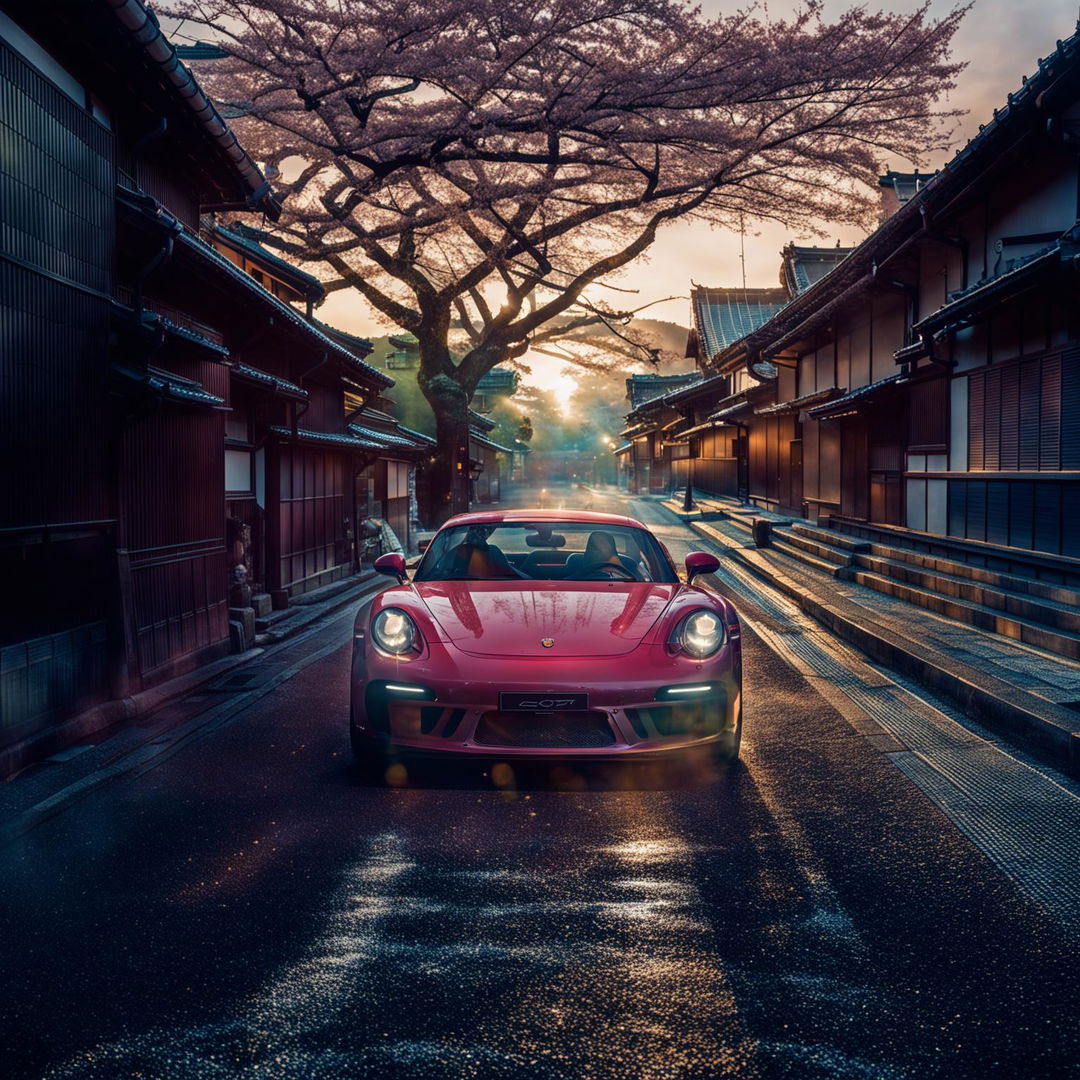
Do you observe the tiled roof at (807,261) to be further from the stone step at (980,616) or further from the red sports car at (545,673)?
the red sports car at (545,673)

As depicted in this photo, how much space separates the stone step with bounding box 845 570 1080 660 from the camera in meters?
7.77

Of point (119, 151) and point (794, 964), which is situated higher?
point (119, 151)

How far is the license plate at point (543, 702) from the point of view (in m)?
4.28

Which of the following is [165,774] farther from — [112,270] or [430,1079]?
[112,270]

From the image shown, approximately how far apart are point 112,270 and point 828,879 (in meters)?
6.75

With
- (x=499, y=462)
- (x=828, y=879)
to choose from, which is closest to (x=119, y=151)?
(x=828, y=879)

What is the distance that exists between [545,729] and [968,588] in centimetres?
752

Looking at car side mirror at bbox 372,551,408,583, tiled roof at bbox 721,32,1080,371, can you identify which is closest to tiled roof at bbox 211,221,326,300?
tiled roof at bbox 721,32,1080,371

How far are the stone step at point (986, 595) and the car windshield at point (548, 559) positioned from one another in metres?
4.34

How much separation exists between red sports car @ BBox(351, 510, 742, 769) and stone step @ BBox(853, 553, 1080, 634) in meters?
4.72

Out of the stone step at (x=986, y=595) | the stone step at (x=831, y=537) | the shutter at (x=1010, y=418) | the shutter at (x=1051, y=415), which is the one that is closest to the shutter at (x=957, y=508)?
the stone step at (x=986, y=595)

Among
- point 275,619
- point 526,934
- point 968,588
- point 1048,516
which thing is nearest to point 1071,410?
point 1048,516

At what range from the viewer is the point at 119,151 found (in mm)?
7699

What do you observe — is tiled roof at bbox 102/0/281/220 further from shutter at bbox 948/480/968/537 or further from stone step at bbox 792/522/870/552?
stone step at bbox 792/522/870/552
